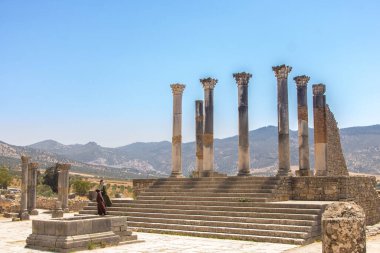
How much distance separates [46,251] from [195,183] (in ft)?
34.1

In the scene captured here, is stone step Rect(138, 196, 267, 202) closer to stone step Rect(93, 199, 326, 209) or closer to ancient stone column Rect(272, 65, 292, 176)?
stone step Rect(93, 199, 326, 209)

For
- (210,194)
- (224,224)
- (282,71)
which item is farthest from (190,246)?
A: (282,71)

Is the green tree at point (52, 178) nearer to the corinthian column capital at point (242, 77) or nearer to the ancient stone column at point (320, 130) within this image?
the corinthian column capital at point (242, 77)

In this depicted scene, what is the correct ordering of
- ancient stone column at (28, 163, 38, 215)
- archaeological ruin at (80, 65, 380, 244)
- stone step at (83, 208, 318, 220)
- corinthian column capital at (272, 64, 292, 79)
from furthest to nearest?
1. ancient stone column at (28, 163, 38, 215)
2. corinthian column capital at (272, 64, 292, 79)
3. archaeological ruin at (80, 65, 380, 244)
4. stone step at (83, 208, 318, 220)

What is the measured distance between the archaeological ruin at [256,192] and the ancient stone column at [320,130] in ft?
0.16

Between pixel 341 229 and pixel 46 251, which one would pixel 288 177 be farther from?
pixel 341 229

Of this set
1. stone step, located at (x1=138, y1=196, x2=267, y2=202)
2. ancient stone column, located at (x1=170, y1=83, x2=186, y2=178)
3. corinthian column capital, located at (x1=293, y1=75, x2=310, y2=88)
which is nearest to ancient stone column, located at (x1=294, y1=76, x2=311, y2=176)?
corinthian column capital, located at (x1=293, y1=75, x2=310, y2=88)

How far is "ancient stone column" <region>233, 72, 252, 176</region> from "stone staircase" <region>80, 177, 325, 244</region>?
73.2 inches

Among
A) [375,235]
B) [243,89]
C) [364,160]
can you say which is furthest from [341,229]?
[364,160]

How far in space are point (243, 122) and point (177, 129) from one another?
411cm

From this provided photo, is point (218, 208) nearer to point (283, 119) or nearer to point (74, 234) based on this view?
point (283, 119)

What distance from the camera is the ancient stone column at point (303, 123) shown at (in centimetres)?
2386

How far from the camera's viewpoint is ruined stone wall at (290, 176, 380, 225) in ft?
61.8

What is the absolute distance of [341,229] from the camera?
7.13 m
